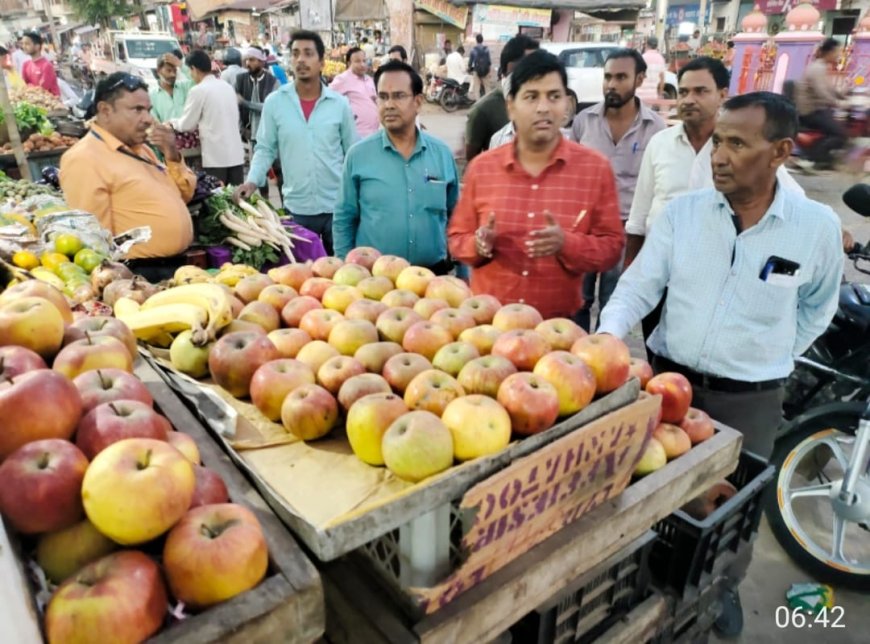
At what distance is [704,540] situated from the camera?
1.92m

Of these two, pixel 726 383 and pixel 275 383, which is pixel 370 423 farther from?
pixel 726 383

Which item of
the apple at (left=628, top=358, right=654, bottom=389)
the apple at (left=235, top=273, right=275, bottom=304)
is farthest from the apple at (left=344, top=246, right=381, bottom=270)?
the apple at (left=628, top=358, right=654, bottom=389)

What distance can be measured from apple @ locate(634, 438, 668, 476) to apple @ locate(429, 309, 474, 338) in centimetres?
65

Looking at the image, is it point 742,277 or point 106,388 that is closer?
point 106,388

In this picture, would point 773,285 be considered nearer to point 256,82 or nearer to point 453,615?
point 453,615

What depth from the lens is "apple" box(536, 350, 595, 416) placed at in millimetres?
1571

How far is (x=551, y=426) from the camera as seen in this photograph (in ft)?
5.08

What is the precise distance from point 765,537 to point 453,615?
8.99 ft

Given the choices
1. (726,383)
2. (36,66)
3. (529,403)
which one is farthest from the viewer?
(36,66)

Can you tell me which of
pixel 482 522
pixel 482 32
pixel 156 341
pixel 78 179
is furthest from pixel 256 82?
pixel 482 32

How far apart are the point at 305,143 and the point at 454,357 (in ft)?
12.4

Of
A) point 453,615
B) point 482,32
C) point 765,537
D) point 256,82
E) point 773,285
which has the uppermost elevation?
point 482,32
